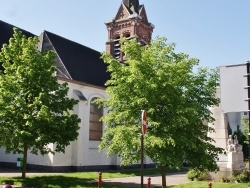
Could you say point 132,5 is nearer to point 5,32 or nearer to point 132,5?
point 132,5

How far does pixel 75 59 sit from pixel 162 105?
19303 mm

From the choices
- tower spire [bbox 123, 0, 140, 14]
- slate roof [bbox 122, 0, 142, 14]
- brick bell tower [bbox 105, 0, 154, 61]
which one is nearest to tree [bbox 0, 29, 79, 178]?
brick bell tower [bbox 105, 0, 154, 61]

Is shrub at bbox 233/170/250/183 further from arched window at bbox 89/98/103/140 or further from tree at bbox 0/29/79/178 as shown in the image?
arched window at bbox 89/98/103/140

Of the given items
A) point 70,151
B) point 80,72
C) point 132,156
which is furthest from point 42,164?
point 132,156

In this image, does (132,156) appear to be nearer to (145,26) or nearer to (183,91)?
(183,91)

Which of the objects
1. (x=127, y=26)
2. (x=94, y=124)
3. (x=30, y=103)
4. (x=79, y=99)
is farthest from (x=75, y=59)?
(x=127, y=26)

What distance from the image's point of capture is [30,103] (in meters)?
18.1

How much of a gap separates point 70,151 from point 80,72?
25.0 ft

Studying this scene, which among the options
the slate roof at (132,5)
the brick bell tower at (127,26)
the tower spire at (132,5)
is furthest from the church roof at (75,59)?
the tower spire at (132,5)

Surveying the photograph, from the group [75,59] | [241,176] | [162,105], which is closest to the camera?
[162,105]

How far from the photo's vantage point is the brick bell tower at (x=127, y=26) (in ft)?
147

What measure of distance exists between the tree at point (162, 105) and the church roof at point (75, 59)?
48.2 ft

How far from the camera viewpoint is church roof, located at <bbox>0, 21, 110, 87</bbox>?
99.2 ft

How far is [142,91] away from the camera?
1384 centimetres
